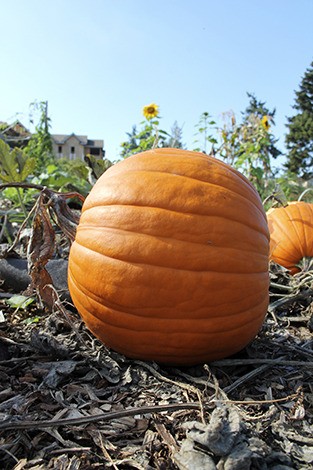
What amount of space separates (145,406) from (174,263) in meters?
0.48

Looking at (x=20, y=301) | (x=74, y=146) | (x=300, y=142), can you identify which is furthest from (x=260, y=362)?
(x=74, y=146)

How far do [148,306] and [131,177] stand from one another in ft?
1.61

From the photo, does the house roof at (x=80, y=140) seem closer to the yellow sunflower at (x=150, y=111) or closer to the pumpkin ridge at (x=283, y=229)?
the yellow sunflower at (x=150, y=111)

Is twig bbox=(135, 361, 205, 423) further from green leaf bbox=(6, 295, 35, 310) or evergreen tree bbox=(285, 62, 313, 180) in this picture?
evergreen tree bbox=(285, 62, 313, 180)

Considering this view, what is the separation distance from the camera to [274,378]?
1.57 m

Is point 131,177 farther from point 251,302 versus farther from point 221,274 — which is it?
point 251,302

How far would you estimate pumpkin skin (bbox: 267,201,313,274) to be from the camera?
317 centimetres

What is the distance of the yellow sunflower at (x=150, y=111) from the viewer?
20.5ft

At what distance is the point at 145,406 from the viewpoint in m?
1.25

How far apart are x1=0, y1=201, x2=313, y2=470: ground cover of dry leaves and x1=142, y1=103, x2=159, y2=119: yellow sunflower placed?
15.6ft

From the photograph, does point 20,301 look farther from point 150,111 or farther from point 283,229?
point 150,111

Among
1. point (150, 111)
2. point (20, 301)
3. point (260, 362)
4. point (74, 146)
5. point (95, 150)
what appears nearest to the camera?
point (260, 362)

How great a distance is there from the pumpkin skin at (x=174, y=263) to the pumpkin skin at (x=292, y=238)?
5.19ft

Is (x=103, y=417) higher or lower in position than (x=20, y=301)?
higher
